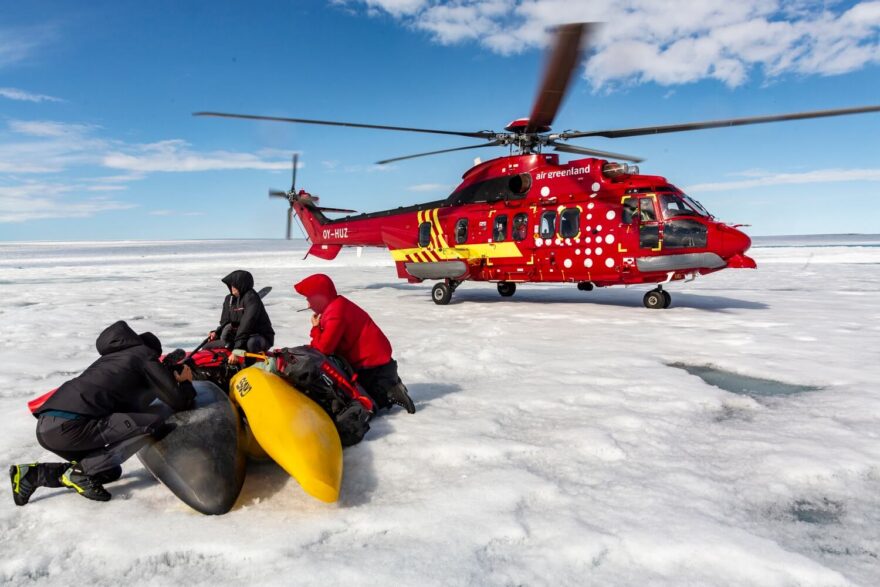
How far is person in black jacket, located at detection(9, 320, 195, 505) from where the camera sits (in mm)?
3006

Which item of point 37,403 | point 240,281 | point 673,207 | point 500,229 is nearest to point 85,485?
point 37,403

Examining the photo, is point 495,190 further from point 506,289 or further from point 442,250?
point 506,289

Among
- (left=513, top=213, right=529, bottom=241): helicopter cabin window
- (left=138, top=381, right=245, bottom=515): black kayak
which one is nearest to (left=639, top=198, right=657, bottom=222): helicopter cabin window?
(left=513, top=213, right=529, bottom=241): helicopter cabin window

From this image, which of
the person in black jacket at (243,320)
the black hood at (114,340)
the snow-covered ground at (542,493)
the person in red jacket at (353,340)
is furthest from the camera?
the person in black jacket at (243,320)

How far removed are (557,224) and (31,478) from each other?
9.35m

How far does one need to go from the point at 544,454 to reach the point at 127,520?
2.52 meters

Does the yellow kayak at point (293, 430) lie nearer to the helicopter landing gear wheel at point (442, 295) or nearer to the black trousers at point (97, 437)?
the black trousers at point (97, 437)

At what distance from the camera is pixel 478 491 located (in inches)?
123

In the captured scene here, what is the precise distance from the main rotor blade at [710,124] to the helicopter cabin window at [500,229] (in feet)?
6.98

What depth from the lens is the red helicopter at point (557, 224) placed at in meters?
9.61

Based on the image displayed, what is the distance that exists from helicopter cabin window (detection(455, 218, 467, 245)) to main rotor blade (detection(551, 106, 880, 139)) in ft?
9.64

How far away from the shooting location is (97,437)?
10.0ft

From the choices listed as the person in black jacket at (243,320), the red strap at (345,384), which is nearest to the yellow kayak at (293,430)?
the red strap at (345,384)

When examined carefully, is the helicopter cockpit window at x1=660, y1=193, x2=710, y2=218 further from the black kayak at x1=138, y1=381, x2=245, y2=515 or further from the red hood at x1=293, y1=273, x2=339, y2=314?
the black kayak at x1=138, y1=381, x2=245, y2=515
